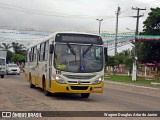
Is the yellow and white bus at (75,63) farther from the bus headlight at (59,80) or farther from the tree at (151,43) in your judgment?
the tree at (151,43)

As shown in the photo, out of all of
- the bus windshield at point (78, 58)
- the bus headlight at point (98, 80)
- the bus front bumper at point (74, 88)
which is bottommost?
the bus front bumper at point (74, 88)

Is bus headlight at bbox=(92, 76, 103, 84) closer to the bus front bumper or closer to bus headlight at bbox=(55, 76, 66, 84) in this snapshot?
the bus front bumper

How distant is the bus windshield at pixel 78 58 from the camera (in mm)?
16734

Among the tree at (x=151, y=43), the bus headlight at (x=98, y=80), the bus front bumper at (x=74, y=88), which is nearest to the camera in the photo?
the bus front bumper at (x=74, y=88)

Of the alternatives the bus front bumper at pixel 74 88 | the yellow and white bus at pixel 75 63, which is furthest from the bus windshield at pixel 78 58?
the bus front bumper at pixel 74 88

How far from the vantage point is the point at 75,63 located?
1678 cm

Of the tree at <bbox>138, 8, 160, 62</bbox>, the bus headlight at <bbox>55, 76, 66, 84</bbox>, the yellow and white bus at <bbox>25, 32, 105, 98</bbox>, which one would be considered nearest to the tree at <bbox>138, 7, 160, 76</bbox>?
the tree at <bbox>138, 8, 160, 62</bbox>

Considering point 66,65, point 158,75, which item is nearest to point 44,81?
point 66,65

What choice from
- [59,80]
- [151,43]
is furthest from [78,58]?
[151,43]

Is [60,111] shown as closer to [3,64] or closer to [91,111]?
[91,111]

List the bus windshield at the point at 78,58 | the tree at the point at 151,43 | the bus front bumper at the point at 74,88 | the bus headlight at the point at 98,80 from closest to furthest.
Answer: the bus front bumper at the point at 74,88 → the bus windshield at the point at 78,58 → the bus headlight at the point at 98,80 → the tree at the point at 151,43

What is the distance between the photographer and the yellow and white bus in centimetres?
1664

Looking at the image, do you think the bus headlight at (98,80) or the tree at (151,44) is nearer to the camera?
the bus headlight at (98,80)

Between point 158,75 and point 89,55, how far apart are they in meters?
36.4
